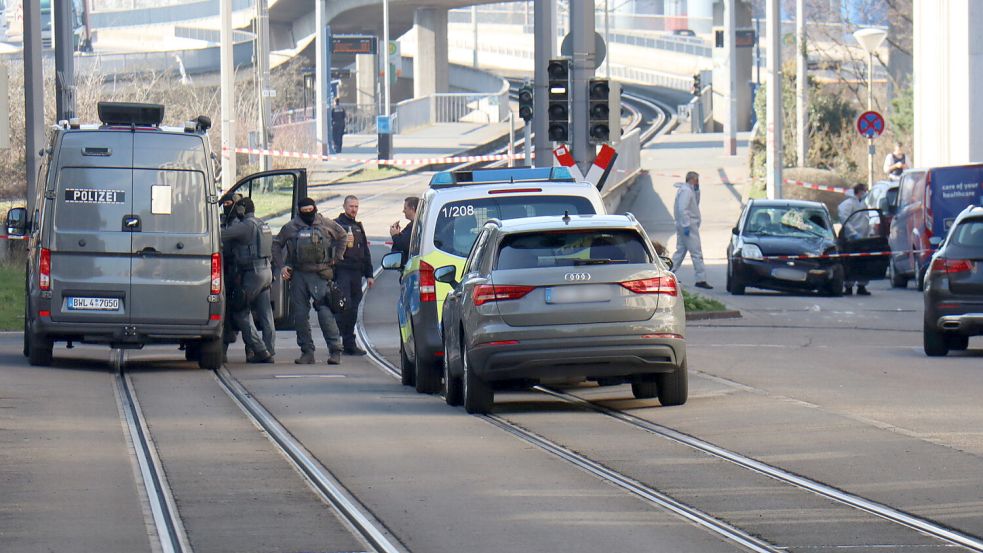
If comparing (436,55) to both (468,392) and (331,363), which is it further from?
(468,392)

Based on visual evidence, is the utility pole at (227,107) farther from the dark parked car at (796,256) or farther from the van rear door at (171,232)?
the van rear door at (171,232)

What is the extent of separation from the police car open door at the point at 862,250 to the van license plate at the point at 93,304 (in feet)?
48.3

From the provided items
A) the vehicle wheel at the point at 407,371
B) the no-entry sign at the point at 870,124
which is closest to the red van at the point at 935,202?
the no-entry sign at the point at 870,124

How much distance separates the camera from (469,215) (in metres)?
15.4

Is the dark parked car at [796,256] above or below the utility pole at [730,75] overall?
below

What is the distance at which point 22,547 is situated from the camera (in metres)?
8.09

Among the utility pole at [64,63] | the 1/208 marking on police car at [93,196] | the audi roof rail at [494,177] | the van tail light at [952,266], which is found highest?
the utility pole at [64,63]

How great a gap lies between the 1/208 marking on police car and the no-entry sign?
23.9 meters

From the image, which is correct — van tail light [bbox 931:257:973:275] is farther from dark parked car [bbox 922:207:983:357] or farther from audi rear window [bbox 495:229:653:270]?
audi rear window [bbox 495:229:653:270]

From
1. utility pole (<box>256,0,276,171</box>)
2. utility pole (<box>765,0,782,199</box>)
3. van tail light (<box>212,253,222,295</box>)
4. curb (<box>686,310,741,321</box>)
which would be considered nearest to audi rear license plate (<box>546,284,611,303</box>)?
van tail light (<box>212,253,222,295</box>)

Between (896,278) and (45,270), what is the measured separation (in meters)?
18.0

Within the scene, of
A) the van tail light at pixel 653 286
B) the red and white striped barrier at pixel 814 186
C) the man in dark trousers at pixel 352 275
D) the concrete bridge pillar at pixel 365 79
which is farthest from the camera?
the concrete bridge pillar at pixel 365 79

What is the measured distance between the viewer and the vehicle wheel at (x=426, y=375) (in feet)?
50.3

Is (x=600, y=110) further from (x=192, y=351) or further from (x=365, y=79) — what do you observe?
(x=365, y=79)
